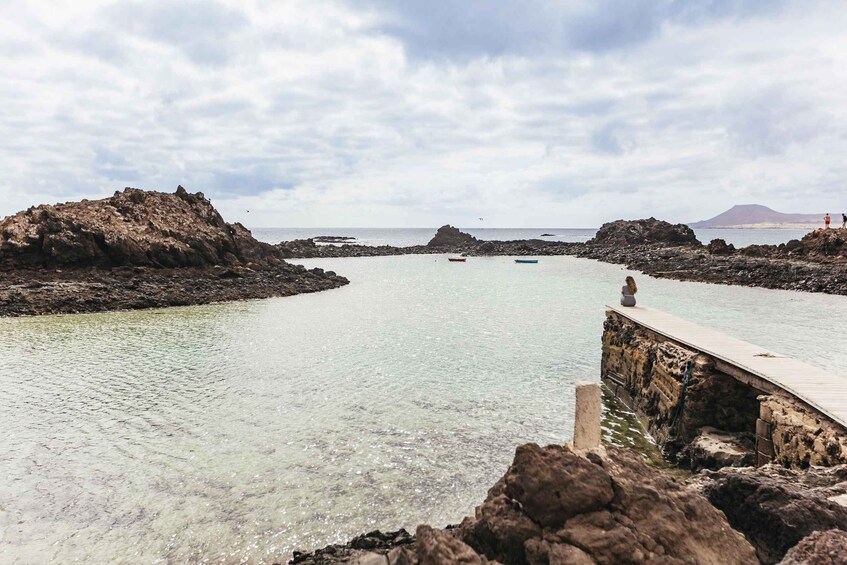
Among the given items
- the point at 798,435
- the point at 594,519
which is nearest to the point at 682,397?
the point at 798,435

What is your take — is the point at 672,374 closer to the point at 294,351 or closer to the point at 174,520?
the point at 174,520

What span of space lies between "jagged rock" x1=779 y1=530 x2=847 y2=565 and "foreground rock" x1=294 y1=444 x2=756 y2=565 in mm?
384

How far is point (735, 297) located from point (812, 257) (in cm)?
1913

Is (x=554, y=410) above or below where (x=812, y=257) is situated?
below

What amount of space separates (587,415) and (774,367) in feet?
18.5

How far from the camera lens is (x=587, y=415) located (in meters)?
5.75

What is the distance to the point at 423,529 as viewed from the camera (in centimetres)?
407

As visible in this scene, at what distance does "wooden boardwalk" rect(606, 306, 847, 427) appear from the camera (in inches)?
289

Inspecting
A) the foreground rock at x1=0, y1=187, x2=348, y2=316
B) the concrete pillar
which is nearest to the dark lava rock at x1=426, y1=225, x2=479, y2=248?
the foreground rock at x1=0, y1=187, x2=348, y2=316

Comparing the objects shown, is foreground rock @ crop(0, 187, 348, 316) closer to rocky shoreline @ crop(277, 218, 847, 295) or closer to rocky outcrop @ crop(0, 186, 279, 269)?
rocky outcrop @ crop(0, 186, 279, 269)

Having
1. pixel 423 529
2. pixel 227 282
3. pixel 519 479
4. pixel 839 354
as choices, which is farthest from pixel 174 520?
pixel 227 282

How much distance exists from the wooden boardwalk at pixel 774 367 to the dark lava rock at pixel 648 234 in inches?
3018

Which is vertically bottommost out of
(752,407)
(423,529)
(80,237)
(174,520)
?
(174,520)

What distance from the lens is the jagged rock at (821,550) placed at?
350cm
